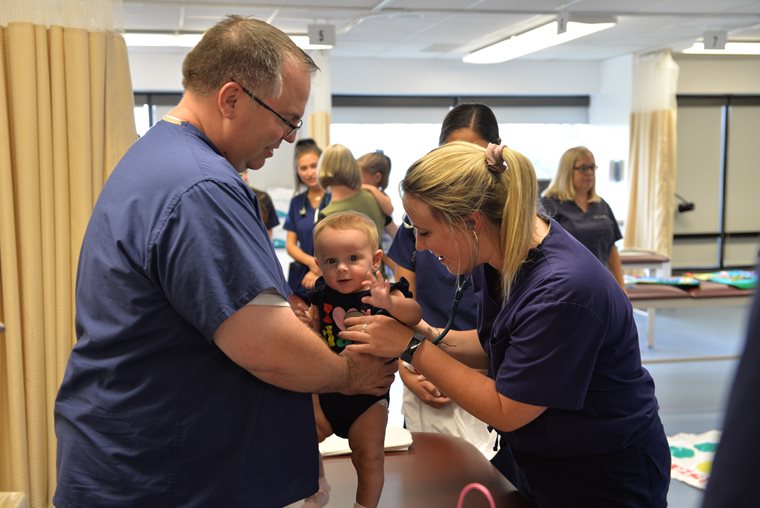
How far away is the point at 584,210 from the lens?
4738 mm

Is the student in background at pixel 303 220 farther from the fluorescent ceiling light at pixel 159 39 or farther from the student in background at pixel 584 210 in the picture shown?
the fluorescent ceiling light at pixel 159 39

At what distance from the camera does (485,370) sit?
7.01 ft

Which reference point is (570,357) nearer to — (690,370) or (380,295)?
(380,295)

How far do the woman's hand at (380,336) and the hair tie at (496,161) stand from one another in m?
→ 0.40

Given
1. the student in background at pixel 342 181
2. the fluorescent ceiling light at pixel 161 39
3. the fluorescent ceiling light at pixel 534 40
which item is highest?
the fluorescent ceiling light at pixel 534 40

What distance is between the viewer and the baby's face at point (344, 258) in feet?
6.84

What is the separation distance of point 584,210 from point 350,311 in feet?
9.98

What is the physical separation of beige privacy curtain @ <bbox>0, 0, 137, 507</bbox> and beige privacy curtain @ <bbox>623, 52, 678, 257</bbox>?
6871mm

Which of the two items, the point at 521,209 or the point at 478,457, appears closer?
the point at 521,209

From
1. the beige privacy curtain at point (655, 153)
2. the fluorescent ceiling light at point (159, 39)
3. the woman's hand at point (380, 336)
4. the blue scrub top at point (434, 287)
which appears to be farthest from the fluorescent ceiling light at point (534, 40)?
the woman's hand at point (380, 336)

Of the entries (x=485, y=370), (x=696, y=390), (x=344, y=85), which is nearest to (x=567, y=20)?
(x=696, y=390)

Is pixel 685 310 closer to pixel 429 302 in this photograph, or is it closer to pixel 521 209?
pixel 429 302

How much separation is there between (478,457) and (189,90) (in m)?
1.20

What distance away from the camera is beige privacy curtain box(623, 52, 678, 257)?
8594 millimetres
